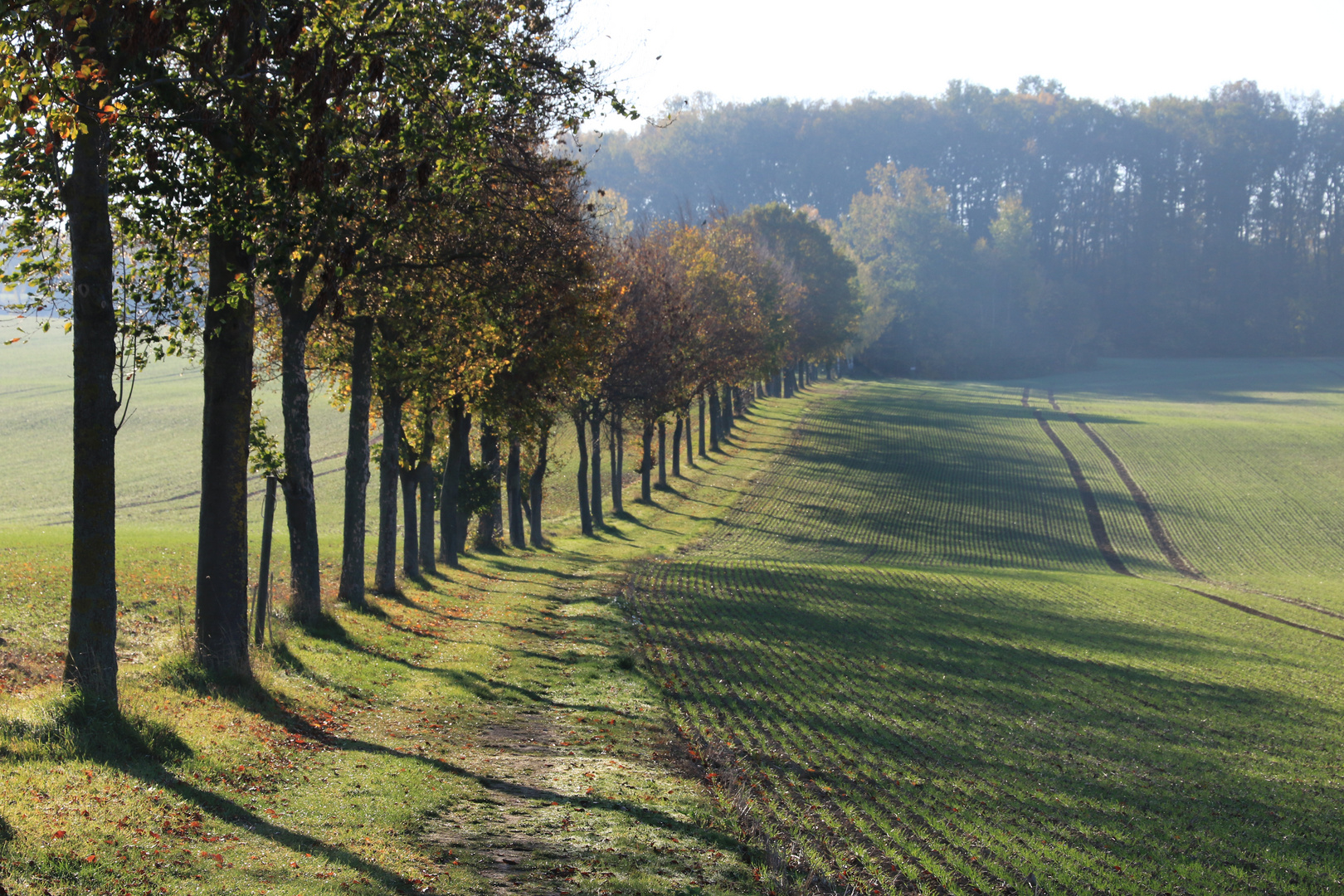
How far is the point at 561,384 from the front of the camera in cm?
2684

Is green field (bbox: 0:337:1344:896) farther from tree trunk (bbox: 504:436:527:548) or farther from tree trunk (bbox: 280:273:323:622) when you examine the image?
tree trunk (bbox: 504:436:527:548)

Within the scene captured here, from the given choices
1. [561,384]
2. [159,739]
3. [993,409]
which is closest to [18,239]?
[159,739]

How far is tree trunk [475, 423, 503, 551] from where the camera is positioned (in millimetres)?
35500

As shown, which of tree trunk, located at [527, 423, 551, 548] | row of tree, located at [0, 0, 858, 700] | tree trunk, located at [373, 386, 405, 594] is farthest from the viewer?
tree trunk, located at [527, 423, 551, 548]

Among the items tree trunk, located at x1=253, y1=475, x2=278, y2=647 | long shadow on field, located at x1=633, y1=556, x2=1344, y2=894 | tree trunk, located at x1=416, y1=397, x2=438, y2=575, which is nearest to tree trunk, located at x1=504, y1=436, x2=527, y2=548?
tree trunk, located at x1=416, y1=397, x2=438, y2=575

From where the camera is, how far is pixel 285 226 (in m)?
11.4

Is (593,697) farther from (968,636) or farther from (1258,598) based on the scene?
(1258,598)

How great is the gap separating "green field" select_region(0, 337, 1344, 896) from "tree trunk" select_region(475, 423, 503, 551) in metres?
2.38

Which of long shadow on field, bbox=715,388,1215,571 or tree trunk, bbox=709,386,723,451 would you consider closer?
long shadow on field, bbox=715,388,1215,571

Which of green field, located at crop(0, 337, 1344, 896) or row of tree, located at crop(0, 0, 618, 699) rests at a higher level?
row of tree, located at crop(0, 0, 618, 699)

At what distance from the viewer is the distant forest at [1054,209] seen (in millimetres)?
141125

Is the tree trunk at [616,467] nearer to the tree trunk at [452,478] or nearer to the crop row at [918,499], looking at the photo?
the crop row at [918,499]

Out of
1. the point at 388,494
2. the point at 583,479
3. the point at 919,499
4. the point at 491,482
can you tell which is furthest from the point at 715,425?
the point at 388,494

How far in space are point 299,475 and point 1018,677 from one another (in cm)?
1470
